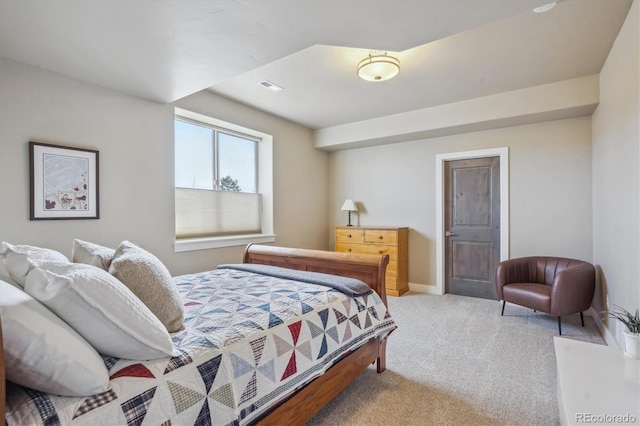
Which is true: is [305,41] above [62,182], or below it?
above

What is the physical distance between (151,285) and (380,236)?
3606 millimetres

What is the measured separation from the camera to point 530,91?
11.3 feet

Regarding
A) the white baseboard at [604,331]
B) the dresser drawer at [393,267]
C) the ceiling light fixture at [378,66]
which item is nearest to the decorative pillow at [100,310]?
the ceiling light fixture at [378,66]

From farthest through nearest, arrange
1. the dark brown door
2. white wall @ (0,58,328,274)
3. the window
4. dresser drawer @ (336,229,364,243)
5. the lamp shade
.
Answer: the lamp shade < dresser drawer @ (336,229,364,243) < the dark brown door < the window < white wall @ (0,58,328,274)

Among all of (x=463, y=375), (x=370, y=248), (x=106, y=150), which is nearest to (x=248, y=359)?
(x=463, y=375)

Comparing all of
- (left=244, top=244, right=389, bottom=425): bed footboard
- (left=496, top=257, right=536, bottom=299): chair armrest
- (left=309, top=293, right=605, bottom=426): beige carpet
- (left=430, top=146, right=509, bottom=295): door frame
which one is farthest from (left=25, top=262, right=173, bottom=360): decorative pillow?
(left=430, top=146, right=509, bottom=295): door frame

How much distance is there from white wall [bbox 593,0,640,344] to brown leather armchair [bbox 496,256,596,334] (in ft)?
0.55

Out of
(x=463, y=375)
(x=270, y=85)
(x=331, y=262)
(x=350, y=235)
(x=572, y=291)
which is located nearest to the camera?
(x=463, y=375)

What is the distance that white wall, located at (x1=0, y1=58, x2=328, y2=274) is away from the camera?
88.3 inches

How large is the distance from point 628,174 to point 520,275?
169 centimetres

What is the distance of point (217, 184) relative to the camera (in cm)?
386

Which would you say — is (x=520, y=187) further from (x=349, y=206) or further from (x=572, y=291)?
(x=349, y=206)

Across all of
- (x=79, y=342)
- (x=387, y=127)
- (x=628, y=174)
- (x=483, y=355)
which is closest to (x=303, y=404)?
(x=79, y=342)

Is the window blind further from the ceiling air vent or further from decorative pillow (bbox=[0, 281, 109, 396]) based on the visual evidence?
decorative pillow (bbox=[0, 281, 109, 396])
